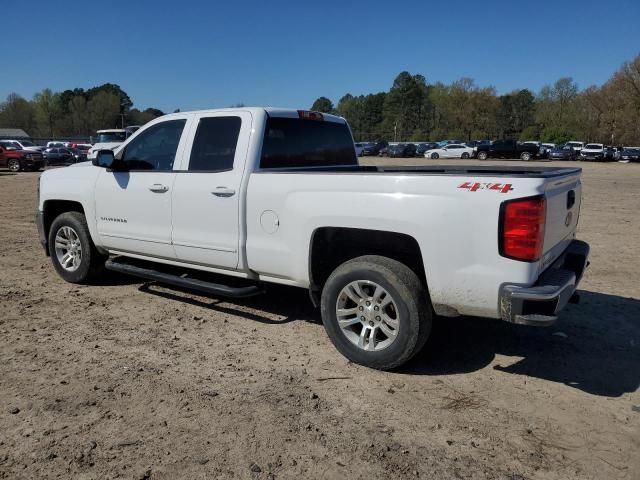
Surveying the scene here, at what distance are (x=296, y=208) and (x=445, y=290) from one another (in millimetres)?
1352

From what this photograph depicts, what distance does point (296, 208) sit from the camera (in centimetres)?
439

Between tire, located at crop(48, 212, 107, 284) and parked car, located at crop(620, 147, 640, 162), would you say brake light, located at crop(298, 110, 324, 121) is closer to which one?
tire, located at crop(48, 212, 107, 284)

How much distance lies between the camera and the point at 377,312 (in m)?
4.16

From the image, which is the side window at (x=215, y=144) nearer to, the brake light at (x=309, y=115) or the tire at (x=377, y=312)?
the brake light at (x=309, y=115)

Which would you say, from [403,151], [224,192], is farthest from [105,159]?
[403,151]

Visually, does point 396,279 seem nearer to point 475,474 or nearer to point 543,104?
point 475,474

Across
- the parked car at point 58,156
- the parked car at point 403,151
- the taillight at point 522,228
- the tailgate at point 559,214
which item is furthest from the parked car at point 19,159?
the parked car at point 403,151

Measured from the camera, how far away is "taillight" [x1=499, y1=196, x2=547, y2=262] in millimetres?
3475

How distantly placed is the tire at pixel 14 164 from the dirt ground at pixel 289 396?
26609 millimetres

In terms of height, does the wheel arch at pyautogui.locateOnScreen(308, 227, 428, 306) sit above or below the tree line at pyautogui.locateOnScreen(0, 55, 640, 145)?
below

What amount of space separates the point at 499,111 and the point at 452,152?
50682mm

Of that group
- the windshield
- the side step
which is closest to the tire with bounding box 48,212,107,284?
the side step

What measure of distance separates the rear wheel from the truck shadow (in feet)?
97.0

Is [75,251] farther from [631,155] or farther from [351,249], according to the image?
[631,155]
